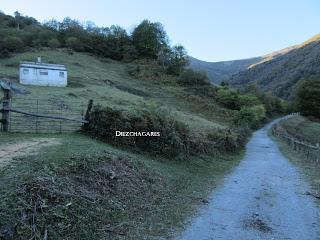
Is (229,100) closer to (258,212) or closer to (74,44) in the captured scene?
(74,44)

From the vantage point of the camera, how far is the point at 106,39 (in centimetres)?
10769

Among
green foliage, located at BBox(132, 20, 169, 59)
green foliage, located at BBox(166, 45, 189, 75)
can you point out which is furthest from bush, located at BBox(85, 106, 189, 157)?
green foliage, located at BBox(132, 20, 169, 59)

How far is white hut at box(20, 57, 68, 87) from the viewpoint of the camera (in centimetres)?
5525

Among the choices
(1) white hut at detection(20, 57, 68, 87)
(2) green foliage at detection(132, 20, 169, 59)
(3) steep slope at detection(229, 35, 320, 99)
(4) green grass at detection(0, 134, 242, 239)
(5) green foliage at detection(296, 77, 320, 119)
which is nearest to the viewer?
(4) green grass at detection(0, 134, 242, 239)

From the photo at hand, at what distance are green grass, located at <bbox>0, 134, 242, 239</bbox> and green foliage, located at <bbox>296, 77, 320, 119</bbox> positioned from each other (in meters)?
80.7

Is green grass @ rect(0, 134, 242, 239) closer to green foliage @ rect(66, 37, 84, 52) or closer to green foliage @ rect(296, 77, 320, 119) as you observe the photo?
green foliage @ rect(296, 77, 320, 119)

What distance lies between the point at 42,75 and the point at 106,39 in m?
53.3

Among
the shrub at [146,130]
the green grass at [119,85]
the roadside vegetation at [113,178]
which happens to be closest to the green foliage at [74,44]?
the green grass at [119,85]

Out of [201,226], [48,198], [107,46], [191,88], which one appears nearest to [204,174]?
[201,226]

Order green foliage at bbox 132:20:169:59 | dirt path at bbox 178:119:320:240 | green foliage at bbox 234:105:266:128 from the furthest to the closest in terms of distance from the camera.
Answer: green foliage at bbox 132:20:169:59 < green foliage at bbox 234:105:266:128 < dirt path at bbox 178:119:320:240

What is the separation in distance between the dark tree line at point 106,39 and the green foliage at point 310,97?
94.3 feet

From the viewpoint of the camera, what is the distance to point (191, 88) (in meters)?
81.3

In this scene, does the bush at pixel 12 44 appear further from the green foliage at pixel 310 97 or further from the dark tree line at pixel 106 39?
the green foliage at pixel 310 97

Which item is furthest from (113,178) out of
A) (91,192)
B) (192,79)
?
(192,79)
